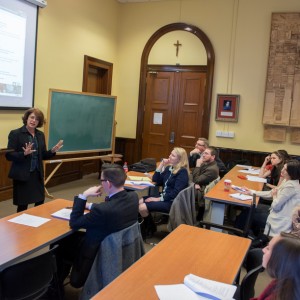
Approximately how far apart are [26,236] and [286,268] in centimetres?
159

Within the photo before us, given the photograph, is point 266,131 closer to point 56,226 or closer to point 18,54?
point 18,54

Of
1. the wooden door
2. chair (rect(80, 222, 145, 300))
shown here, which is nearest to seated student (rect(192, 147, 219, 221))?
chair (rect(80, 222, 145, 300))

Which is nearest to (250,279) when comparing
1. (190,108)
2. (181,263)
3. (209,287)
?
(209,287)

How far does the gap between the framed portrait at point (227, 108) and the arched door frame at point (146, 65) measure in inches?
8.0

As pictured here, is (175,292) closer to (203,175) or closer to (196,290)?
(196,290)

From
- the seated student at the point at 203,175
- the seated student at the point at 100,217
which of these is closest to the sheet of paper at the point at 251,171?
the seated student at the point at 203,175

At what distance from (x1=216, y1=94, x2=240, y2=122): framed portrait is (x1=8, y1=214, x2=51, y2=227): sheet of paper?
5.24m

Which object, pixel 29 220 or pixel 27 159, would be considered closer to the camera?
pixel 29 220

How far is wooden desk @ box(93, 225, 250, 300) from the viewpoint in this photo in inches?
66.0

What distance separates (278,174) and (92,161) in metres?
4.15

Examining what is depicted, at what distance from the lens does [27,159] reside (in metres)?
3.60

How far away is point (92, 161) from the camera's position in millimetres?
Result: 7695

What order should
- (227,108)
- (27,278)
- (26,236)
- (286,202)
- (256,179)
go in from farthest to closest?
(227,108)
(256,179)
(286,202)
(26,236)
(27,278)

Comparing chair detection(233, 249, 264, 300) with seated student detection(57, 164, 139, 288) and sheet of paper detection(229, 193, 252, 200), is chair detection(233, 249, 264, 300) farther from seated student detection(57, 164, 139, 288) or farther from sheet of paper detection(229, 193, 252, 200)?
sheet of paper detection(229, 193, 252, 200)
